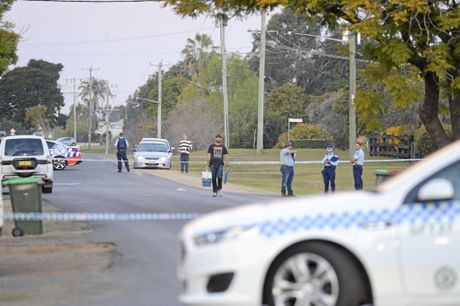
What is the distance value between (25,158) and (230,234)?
19298 mm

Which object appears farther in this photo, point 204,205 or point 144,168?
point 144,168

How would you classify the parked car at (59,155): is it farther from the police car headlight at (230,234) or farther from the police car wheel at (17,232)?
the police car headlight at (230,234)

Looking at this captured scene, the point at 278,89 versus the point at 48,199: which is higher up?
the point at 278,89

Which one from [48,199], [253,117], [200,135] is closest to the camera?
[48,199]

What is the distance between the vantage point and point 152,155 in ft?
150

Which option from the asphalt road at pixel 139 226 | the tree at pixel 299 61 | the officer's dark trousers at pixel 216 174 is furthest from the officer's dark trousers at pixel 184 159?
the tree at pixel 299 61

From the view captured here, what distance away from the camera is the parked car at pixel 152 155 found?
45312 mm

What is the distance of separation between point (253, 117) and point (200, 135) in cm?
789

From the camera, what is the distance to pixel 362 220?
7102 mm

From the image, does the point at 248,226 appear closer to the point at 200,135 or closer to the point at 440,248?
the point at 440,248

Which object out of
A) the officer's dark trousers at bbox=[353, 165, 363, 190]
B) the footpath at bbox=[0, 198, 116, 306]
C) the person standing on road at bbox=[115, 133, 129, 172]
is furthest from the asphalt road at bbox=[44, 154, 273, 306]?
the person standing on road at bbox=[115, 133, 129, 172]

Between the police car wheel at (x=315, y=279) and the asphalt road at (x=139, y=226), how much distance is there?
6.81 feet

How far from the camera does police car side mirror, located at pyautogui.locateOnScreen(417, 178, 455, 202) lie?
6980mm

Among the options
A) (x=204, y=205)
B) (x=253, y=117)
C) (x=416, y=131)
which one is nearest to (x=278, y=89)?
(x=253, y=117)
